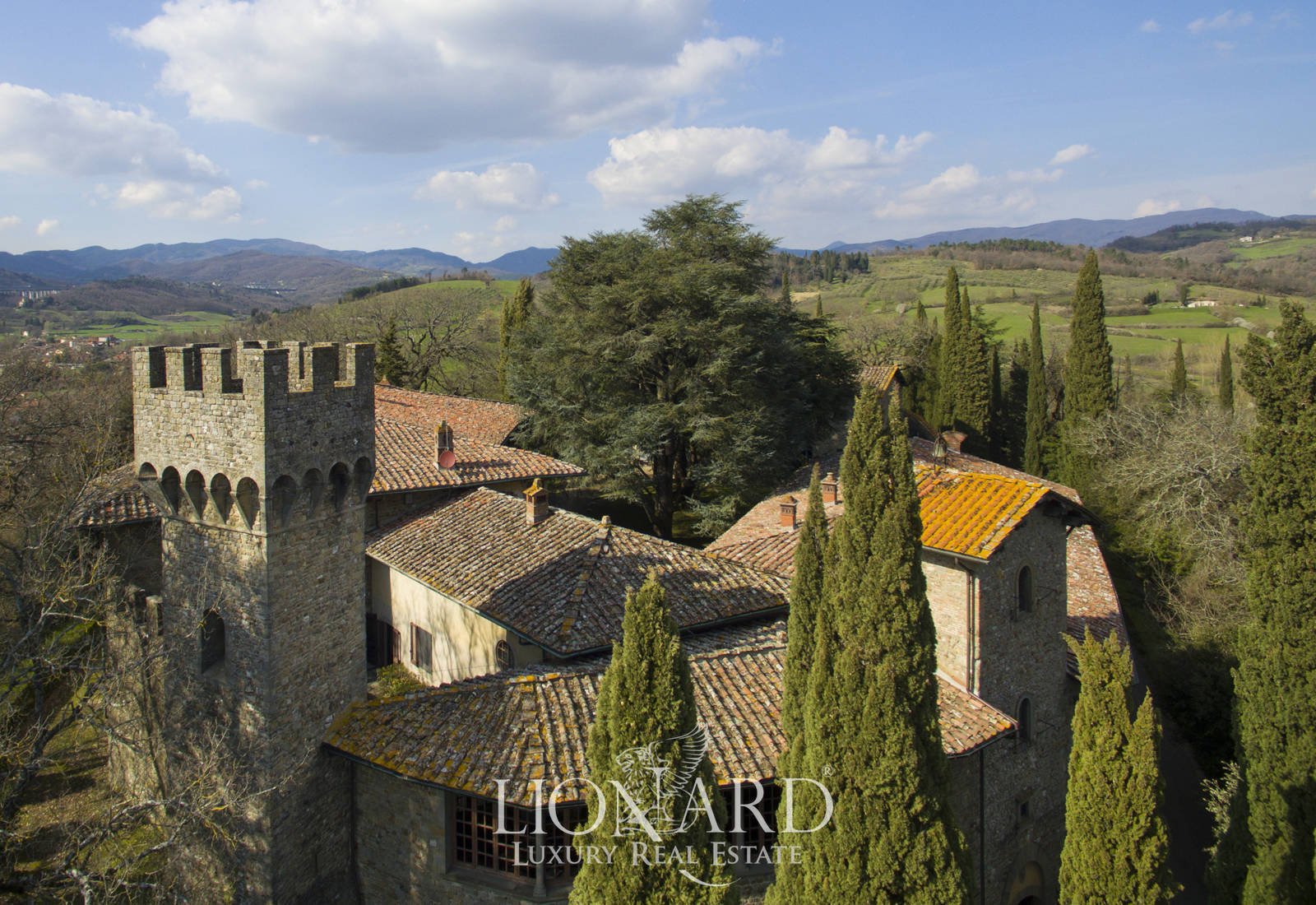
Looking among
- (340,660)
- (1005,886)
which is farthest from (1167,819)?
(340,660)

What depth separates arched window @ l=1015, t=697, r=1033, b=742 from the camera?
48.1 feet

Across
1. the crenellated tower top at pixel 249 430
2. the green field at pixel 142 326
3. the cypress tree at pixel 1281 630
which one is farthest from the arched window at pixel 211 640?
the green field at pixel 142 326

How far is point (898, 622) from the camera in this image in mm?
9180

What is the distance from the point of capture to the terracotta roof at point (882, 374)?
4019 centimetres

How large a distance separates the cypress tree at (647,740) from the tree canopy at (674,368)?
17958 millimetres

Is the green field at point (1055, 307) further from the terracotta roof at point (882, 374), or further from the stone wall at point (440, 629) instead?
the stone wall at point (440, 629)

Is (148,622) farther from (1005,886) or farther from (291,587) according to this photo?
(1005,886)

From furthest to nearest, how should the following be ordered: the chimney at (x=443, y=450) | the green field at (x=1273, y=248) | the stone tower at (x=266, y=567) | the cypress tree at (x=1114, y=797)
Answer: the green field at (x=1273, y=248) → the chimney at (x=443, y=450) → the stone tower at (x=266, y=567) → the cypress tree at (x=1114, y=797)

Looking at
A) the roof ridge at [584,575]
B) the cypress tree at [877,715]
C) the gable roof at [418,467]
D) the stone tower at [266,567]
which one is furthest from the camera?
the gable roof at [418,467]

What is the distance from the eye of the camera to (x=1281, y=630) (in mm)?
11117

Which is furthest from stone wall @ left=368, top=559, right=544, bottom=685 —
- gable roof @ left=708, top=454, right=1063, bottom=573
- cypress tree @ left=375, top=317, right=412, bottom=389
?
cypress tree @ left=375, top=317, right=412, bottom=389

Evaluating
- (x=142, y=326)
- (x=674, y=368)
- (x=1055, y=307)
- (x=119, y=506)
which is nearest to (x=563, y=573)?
(x=119, y=506)

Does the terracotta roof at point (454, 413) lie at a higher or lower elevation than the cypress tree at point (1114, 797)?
higher

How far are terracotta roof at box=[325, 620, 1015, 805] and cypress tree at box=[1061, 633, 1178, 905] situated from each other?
71.1 inches
